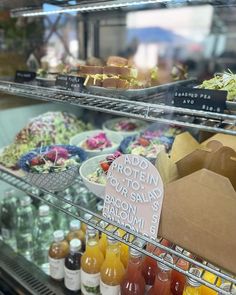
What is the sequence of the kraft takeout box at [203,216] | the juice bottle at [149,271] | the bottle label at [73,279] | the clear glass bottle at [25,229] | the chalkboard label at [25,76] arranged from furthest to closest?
the clear glass bottle at [25,229], the chalkboard label at [25,76], the bottle label at [73,279], the juice bottle at [149,271], the kraft takeout box at [203,216]

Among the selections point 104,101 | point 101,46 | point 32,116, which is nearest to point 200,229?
point 104,101

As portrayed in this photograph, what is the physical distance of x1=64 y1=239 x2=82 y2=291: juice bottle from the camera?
0.87 m

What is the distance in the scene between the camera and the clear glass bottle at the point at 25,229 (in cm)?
113

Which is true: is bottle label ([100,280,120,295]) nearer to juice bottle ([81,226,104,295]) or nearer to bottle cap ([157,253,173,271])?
juice bottle ([81,226,104,295])

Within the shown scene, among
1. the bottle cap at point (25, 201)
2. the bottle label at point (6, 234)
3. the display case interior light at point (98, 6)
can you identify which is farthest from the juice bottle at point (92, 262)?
the display case interior light at point (98, 6)

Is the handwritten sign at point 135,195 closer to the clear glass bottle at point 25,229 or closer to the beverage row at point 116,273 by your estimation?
the beverage row at point 116,273

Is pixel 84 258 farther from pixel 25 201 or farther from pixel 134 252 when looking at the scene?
pixel 25 201

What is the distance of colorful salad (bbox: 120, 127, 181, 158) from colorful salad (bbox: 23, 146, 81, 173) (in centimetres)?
18

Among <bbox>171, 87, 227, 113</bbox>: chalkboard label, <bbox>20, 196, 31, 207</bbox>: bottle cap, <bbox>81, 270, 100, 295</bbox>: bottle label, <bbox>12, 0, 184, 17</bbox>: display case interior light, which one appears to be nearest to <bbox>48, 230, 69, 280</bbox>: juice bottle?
<bbox>81, 270, 100, 295</bbox>: bottle label

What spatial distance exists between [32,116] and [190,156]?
0.83m

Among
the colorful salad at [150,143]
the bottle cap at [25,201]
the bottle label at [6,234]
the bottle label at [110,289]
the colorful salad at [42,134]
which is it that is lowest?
the bottle label at [6,234]

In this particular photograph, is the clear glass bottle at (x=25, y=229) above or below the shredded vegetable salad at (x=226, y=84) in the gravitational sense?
below

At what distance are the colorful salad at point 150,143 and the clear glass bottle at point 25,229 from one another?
1.47 ft

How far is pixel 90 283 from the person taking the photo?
2.68ft
